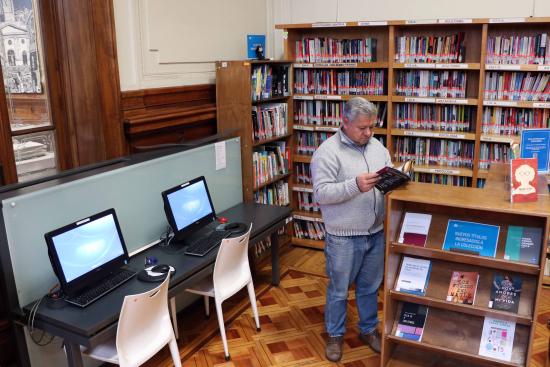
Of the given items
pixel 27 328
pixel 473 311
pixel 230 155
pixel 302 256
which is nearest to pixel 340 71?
pixel 230 155

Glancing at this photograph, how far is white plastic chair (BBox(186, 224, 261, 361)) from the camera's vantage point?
3.17 metres

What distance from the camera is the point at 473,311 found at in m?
2.70

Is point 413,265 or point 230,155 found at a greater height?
point 230,155

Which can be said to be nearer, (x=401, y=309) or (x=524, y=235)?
(x=524, y=235)

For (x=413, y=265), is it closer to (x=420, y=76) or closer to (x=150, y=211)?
(x=150, y=211)

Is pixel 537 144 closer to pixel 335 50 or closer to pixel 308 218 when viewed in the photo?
pixel 335 50

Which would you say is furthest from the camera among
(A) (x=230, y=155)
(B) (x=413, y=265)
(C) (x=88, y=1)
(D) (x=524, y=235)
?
(A) (x=230, y=155)

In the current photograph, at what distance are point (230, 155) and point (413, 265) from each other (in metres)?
1.82

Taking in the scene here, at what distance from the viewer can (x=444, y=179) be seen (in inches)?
184

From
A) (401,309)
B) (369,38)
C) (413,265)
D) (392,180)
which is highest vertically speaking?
(369,38)

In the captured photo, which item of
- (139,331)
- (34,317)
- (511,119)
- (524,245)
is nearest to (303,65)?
(511,119)

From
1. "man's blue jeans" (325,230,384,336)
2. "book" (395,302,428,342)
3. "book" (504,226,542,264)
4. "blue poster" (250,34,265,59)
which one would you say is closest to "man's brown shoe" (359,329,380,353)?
"man's blue jeans" (325,230,384,336)

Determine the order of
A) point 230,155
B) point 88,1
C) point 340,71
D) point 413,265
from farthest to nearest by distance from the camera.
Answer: point 340,71 < point 230,155 < point 88,1 < point 413,265

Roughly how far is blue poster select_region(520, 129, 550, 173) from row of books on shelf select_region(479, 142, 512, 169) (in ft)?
4.03
